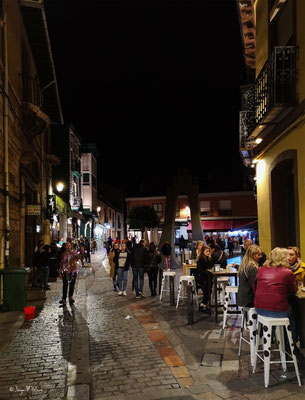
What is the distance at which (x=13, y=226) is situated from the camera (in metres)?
11.4

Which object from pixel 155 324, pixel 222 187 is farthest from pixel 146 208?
pixel 155 324

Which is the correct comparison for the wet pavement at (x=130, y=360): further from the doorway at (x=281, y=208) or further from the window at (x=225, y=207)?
the window at (x=225, y=207)

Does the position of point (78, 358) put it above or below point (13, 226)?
below

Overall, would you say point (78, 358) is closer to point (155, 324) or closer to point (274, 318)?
point (155, 324)

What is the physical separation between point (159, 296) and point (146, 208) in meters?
35.0

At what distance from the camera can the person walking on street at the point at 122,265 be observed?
1145 cm

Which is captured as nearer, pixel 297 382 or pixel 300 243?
pixel 297 382

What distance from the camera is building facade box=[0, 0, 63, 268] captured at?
10375mm

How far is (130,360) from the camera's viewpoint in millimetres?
5867

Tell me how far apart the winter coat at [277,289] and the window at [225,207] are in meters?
46.7

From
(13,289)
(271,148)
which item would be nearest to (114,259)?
(13,289)

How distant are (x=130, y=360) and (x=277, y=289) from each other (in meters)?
2.55

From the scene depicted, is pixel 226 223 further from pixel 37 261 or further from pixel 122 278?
pixel 122 278

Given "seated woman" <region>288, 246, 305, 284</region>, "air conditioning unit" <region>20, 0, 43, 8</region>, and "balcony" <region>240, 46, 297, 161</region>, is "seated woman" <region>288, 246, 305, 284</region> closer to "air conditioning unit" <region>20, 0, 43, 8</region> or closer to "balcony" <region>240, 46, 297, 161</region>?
"balcony" <region>240, 46, 297, 161</region>
